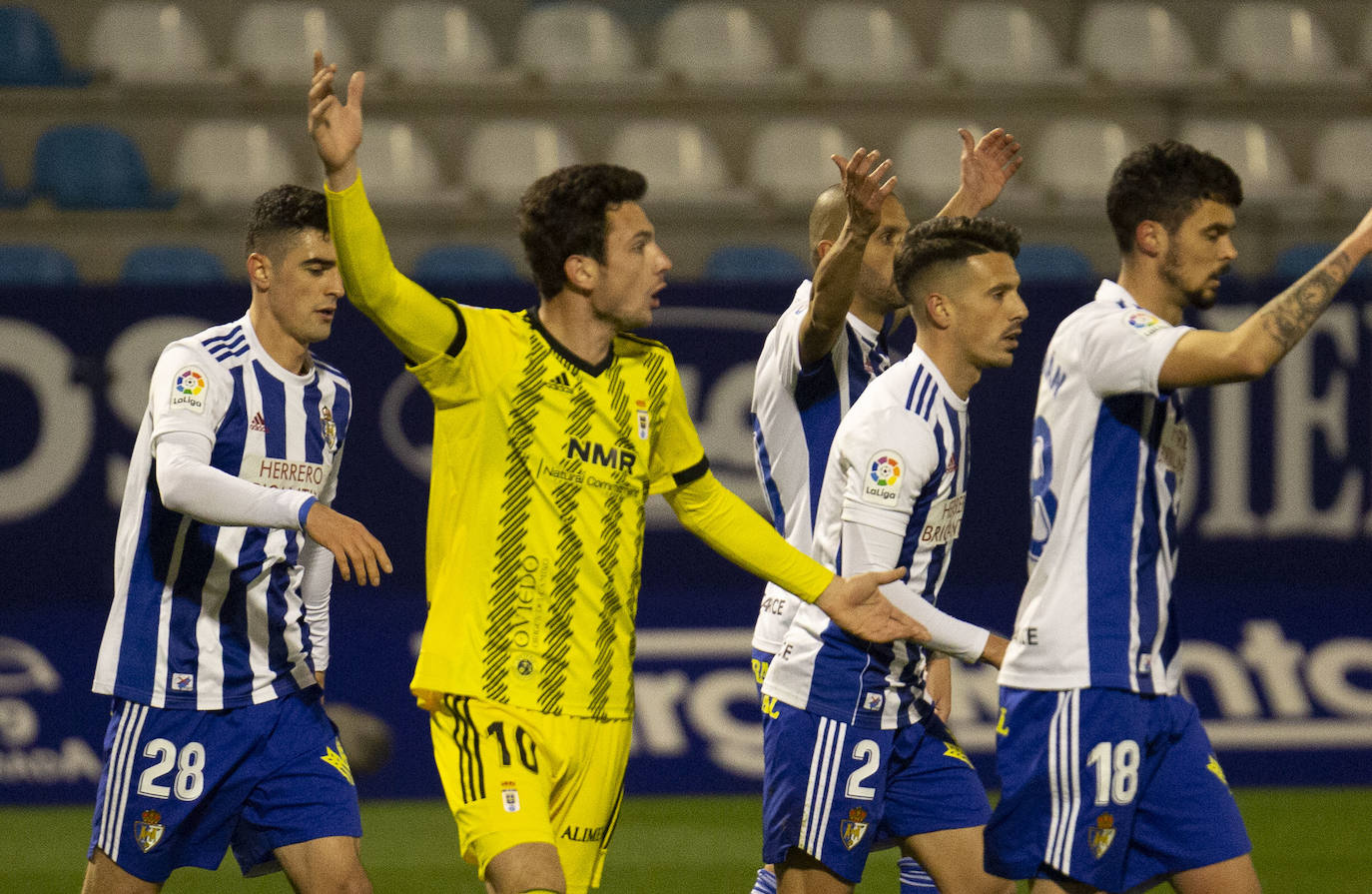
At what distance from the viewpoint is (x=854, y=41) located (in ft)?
37.6

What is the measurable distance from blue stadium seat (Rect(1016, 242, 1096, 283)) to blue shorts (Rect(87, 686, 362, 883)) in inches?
241

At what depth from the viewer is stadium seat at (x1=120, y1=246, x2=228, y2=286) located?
924 cm

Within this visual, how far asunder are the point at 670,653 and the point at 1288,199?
500 cm

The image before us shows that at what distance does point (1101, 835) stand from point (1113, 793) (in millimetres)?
99

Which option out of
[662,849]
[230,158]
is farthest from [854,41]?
[662,849]

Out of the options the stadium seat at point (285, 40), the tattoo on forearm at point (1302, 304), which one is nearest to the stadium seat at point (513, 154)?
the stadium seat at point (285, 40)

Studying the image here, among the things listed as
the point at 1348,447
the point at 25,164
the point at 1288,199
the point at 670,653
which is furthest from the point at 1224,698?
the point at 25,164

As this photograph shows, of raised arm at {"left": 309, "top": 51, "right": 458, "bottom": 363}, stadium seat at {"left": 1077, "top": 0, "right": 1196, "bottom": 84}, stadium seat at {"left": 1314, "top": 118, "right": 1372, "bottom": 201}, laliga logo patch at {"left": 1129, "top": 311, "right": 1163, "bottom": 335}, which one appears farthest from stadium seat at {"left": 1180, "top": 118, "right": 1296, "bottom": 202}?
raised arm at {"left": 309, "top": 51, "right": 458, "bottom": 363}

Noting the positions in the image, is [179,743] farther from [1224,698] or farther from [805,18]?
[805,18]

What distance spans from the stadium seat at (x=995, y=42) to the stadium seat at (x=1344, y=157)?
183 centimetres

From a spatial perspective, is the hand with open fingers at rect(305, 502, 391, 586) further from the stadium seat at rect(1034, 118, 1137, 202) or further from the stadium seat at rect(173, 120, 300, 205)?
the stadium seat at rect(1034, 118, 1137, 202)

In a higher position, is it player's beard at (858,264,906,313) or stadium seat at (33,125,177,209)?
stadium seat at (33,125,177,209)

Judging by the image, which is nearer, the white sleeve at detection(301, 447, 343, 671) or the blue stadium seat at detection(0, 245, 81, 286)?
the white sleeve at detection(301, 447, 343, 671)

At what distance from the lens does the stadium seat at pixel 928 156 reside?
10492mm
